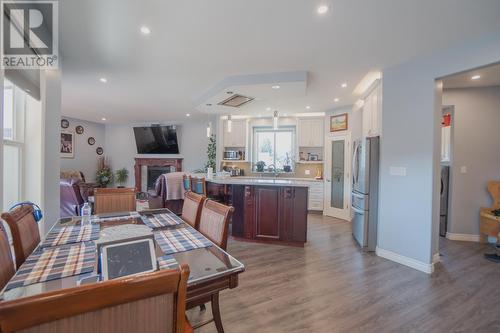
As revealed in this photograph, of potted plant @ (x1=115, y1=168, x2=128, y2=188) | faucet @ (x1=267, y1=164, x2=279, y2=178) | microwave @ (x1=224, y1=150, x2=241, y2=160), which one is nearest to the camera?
faucet @ (x1=267, y1=164, x2=279, y2=178)

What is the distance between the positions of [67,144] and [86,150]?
75 centimetres

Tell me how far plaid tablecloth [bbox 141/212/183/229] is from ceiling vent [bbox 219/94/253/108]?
103 inches

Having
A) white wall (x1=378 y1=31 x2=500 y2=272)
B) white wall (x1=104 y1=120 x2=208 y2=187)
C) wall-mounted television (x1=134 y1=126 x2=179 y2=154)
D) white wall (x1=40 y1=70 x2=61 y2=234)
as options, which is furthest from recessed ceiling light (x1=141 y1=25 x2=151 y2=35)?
wall-mounted television (x1=134 y1=126 x2=179 y2=154)

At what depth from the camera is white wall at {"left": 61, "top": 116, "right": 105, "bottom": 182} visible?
298 inches

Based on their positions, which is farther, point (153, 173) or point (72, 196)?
point (153, 173)

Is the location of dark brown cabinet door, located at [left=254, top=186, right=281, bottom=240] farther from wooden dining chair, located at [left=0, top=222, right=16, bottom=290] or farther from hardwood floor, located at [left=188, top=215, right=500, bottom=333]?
wooden dining chair, located at [left=0, top=222, right=16, bottom=290]

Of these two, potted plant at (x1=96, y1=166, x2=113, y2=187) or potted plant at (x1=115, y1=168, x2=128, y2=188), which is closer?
potted plant at (x1=96, y1=166, x2=113, y2=187)

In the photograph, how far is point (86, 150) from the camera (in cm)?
813

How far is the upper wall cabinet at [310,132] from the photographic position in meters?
6.31

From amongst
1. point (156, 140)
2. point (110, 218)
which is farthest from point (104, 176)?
point (110, 218)

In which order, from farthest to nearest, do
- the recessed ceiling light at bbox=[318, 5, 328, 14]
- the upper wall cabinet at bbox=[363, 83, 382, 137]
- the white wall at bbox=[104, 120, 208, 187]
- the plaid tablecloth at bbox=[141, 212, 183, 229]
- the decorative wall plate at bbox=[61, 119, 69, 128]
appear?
the white wall at bbox=[104, 120, 208, 187] < the decorative wall plate at bbox=[61, 119, 69, 128] < the upper wall cabinet at bbox=[363, 83, 382, 137] < the recessed ceiling light at bbox=[318, 5, 328, 14] < the plaid tablecloth at bbox=[141, 212, 183, 229]

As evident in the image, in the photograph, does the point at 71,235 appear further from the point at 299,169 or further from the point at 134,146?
the point at 134,146

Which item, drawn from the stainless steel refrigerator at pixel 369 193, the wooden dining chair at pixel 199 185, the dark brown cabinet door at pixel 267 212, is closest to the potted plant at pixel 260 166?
the wooden dining chair at pixel 199 185

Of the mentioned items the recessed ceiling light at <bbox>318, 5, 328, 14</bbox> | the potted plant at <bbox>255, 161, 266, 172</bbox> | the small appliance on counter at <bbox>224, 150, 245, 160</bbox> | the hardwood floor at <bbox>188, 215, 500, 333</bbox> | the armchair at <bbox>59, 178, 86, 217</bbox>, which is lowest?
the hardwood floor at <bbox>188, 215, 500, 333</bbox>
